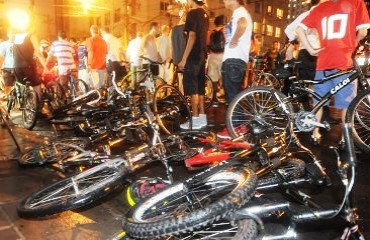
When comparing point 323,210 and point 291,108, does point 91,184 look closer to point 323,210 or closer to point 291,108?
point 323,210

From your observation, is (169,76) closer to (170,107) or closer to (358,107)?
(170,107)

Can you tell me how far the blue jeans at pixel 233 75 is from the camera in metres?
5.65

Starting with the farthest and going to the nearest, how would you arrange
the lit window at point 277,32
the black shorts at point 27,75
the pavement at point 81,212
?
1. the lit window at point 277,32
2. the black shorts at point 27,75
3. the pavement at point 81,212

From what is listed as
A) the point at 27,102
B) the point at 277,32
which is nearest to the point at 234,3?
the point at 27,102

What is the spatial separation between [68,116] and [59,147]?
5.41 ft

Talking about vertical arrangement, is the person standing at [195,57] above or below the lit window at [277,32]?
below

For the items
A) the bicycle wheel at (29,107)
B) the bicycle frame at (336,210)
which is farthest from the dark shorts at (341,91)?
the bicycle wheel at (29,107)

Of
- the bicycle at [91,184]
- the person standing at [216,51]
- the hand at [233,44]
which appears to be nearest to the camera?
the bicycle at [91,184]

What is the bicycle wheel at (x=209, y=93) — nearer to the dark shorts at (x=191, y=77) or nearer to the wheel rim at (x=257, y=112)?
the dark shorts at (x=191, y=77)

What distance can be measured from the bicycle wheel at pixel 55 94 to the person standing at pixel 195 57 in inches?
164

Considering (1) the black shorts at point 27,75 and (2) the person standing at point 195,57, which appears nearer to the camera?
(2) the person standing at point 195,57

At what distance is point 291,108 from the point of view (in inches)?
190

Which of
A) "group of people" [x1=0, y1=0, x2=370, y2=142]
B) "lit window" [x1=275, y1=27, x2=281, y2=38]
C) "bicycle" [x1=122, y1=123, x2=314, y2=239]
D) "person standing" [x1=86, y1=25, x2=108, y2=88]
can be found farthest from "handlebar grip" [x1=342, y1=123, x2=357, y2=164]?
"lit window" [x1=275, y1=27, x2=281, y2=38]

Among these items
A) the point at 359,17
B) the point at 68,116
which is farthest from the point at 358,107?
the point at 68,116
